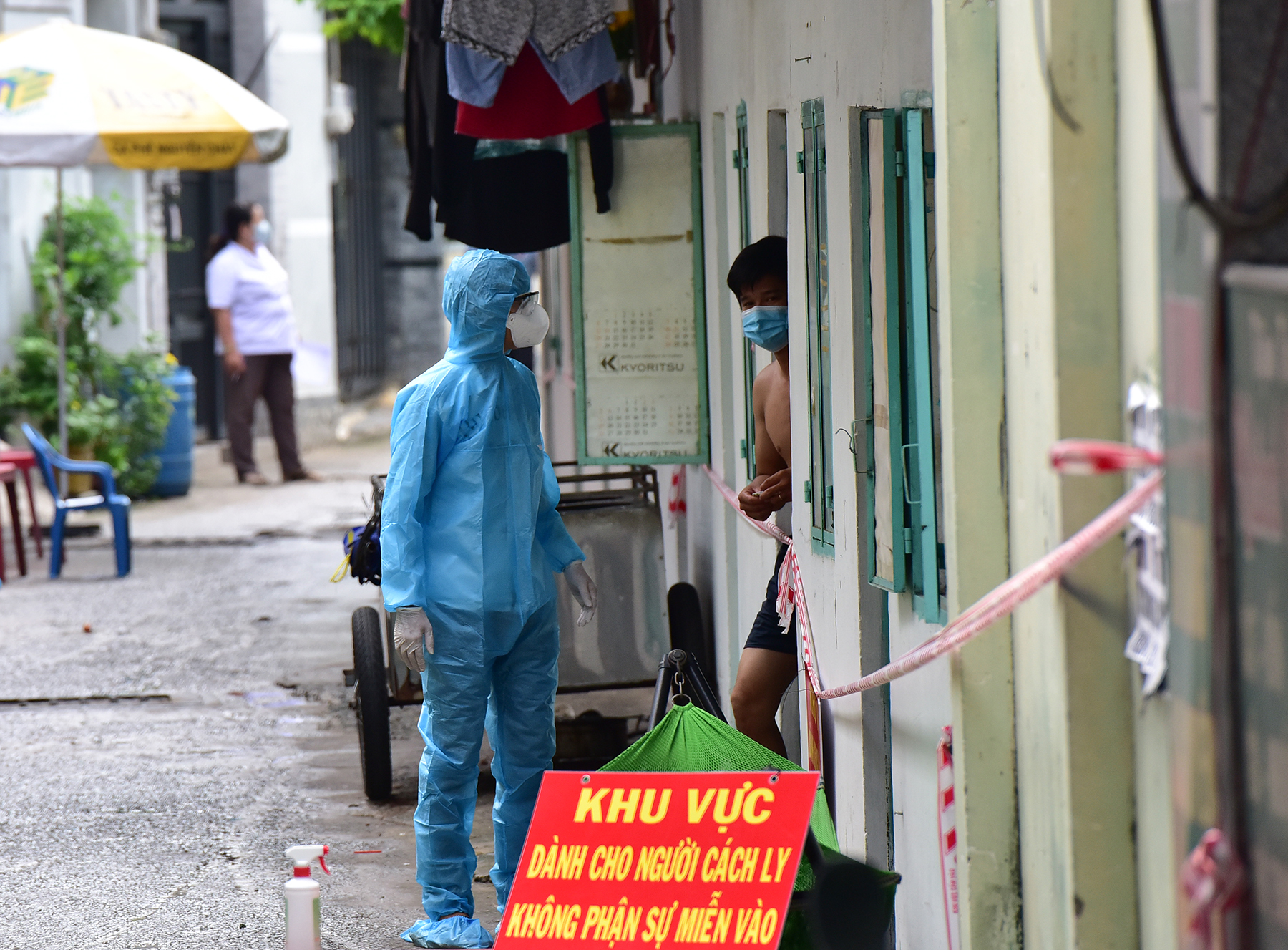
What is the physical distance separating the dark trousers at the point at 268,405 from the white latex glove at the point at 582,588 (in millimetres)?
9296

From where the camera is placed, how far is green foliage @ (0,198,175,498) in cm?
1231

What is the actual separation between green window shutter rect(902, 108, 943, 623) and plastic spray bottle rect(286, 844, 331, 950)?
5.08ft

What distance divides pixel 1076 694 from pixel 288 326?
39.9 feet

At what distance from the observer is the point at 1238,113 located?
175cm

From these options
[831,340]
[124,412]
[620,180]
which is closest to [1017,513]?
[831,340]

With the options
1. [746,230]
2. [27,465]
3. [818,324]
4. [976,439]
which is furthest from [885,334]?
[27,465]

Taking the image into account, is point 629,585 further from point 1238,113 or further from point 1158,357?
point 1238,113

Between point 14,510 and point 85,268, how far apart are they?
3.20 meters

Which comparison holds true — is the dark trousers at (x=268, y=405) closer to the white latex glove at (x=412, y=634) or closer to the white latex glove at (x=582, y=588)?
the white latex glove at (x=582, y=588)

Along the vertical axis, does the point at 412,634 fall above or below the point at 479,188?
below

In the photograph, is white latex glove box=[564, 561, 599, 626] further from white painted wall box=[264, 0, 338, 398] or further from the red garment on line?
white painted wall box=[264, 0, 338, 398]

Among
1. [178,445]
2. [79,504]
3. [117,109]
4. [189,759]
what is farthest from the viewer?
[178,445]

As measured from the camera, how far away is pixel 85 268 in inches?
498

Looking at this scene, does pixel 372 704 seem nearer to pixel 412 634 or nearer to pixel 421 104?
pixel 412 634
